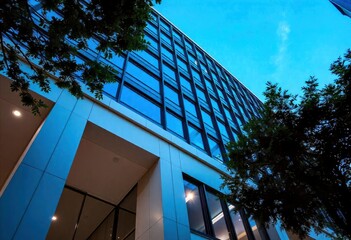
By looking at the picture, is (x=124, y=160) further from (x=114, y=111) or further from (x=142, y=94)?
(x=142, y=94)

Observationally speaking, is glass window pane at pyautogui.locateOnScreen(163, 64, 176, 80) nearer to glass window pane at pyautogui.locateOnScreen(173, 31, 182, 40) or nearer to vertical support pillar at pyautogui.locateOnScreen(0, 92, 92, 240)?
glass window pane at pyautogui.locateOnScreen(173, 31, 182, 40)

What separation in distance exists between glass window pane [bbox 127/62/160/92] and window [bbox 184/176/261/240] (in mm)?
7486

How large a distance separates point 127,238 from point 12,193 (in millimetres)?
5553

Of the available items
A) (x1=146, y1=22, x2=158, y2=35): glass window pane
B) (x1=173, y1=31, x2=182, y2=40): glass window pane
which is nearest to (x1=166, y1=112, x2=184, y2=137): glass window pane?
(x1=146, y1=22, x2=158, y2=35): glass window pane

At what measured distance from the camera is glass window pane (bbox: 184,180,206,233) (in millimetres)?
9315

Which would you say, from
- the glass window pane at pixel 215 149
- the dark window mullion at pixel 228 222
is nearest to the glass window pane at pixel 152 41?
the glass window pane at pixel 215 149

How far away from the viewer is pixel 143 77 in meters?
16.2

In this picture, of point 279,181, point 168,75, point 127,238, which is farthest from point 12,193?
point 168,75

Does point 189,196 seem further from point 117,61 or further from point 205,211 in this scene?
point 117,61

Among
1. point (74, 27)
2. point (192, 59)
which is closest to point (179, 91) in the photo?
point (192, 59)

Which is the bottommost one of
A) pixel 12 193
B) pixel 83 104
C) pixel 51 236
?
pixel 12 193

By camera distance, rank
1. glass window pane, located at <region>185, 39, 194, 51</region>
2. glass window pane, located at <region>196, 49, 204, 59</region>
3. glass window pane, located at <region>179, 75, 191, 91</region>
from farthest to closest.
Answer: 1. glass window pane, located at <region>196, 49, 204, 59</region>
2. glass window pane, located at <region>185, 39, 194, 51</region>
3. glass window pane, located at <region>179, 75, 191, 91</region>

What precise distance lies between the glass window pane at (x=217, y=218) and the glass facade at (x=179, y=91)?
414cm

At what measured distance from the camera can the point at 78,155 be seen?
1010 cm
